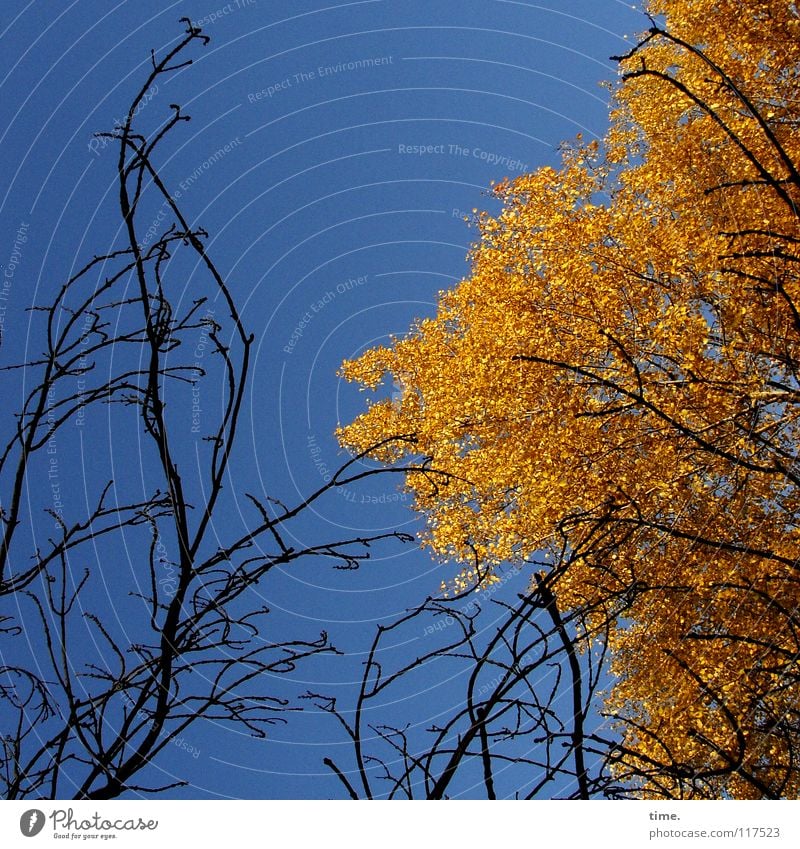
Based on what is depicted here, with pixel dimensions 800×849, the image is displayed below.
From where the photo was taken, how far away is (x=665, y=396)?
6.50 meters

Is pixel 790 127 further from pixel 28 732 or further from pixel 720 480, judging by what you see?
pixel 28 732

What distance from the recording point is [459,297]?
11.5 metres

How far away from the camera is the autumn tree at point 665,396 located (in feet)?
15.4

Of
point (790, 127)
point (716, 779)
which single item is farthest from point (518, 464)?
point (716, 779)

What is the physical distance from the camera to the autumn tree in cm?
469

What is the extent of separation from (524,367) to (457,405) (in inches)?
64.9

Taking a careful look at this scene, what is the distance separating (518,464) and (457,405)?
2010mm

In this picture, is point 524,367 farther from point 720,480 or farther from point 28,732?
point 28,732

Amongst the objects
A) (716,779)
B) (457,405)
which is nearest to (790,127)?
(457,405)

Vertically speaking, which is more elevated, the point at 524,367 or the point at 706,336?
the point at 524,367
